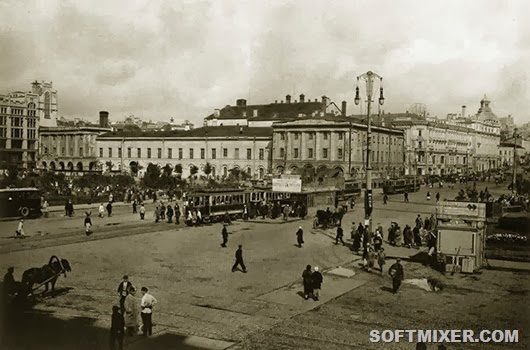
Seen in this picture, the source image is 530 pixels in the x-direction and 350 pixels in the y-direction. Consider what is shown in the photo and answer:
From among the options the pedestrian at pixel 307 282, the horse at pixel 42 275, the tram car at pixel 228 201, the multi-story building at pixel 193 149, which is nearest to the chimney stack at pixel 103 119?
the multi-story building at pixel 193 149

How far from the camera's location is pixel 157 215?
1351 inches

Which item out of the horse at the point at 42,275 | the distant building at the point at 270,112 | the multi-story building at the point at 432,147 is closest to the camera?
the horse at the point at 42,275

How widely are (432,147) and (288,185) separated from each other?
72923 millimetres

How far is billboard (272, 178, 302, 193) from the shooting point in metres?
41.0

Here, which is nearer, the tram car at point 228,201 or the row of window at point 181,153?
the tram car at point 228,201

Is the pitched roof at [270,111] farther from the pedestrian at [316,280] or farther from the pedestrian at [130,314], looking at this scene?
the pedestrian at [130,314]

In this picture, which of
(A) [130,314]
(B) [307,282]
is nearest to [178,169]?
(B) [307,282]

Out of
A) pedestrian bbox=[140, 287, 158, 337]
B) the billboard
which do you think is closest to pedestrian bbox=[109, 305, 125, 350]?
pedestrian bbox=[140, 287, 158, 337]

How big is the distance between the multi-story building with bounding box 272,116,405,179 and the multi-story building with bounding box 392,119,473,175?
71.8ft

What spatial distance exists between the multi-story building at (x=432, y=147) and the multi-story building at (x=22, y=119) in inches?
2447

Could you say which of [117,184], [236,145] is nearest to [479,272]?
[117,184]

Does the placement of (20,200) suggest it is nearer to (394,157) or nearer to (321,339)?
(321,339)

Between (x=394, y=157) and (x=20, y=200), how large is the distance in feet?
222

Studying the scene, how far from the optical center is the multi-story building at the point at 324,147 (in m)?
76.1
